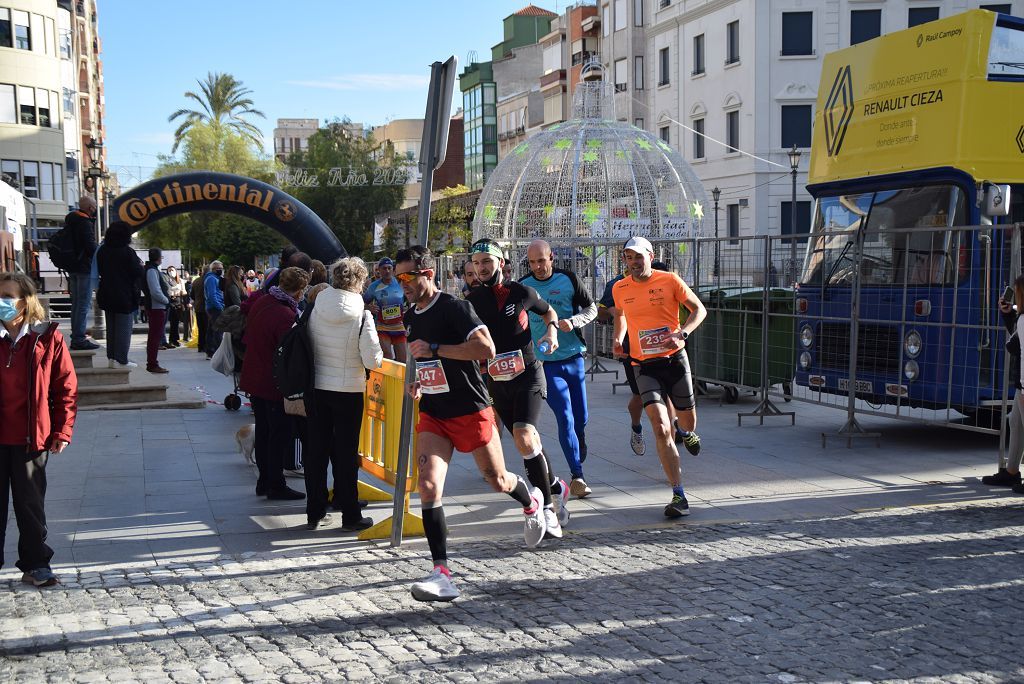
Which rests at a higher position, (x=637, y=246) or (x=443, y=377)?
(x=637, y=246)

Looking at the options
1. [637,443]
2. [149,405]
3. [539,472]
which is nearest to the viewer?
[539,472]

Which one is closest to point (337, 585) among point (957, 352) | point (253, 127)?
point (957, 352)

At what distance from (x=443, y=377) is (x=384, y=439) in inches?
89.7

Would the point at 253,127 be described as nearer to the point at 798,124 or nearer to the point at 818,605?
the point at 798,124

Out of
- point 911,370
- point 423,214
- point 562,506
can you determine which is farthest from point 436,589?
point 911,370

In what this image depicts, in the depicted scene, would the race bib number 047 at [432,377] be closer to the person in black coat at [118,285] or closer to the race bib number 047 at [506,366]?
the race bib number 047 at [506,366]

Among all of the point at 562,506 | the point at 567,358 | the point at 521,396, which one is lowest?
the point at 562,506

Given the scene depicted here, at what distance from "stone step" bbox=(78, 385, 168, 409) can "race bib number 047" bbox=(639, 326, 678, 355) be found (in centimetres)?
794

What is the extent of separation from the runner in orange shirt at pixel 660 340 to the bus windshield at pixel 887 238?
10.4ft

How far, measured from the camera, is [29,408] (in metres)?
6.02

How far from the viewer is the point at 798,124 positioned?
142 feet

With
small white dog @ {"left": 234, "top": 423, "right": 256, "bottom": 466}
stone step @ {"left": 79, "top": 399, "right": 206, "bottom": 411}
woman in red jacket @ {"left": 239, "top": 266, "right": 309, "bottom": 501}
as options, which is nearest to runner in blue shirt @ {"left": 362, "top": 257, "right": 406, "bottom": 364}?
stone step @ {"left": 79, "top": 399, "right": 206, "bottom": 411}

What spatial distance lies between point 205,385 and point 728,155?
32265 mm

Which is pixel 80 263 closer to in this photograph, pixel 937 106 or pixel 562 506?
pixel 562 506
